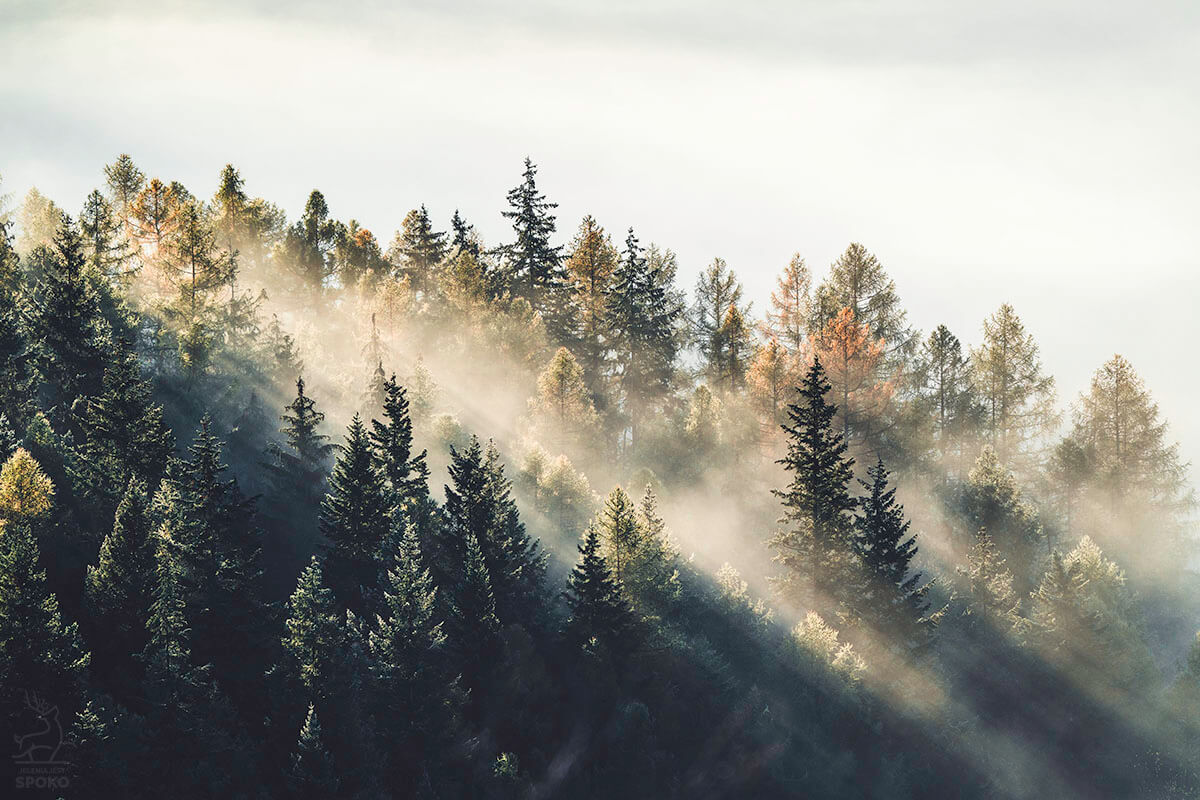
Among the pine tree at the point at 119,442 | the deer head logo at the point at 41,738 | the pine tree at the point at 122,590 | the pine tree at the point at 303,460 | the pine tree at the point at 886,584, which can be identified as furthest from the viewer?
the pine tree at the point at 886,584

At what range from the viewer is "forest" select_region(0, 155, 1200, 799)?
3850 cm

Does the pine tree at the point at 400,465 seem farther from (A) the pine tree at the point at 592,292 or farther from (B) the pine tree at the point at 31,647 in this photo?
(A) the pine tree at the point at 592,292

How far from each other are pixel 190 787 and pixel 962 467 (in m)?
60.2

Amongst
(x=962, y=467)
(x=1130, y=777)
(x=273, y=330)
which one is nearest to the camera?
(x=1130, y=777)

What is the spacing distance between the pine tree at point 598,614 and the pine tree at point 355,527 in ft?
31.3

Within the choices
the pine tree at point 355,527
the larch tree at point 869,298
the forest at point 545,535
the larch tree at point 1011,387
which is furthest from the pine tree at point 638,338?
the pine tree at point 355,527

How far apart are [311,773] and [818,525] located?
27.3m

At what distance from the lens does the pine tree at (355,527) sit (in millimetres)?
44281

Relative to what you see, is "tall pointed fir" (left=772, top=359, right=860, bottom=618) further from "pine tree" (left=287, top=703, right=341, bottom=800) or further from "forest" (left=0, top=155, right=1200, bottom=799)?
"pine tree" (left=287, top=703, right=341, bottom=800)

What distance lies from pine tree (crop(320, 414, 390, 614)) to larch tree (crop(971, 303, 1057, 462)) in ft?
172

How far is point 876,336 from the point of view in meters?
77.1

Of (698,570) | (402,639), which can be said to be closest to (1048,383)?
(698,570)

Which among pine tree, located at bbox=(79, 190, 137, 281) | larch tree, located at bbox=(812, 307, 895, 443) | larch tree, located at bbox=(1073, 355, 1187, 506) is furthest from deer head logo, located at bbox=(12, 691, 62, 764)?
larch tree, located at bbox=(1073, 355, 1187, 506)

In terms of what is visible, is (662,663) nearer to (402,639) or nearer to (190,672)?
(402,639)
